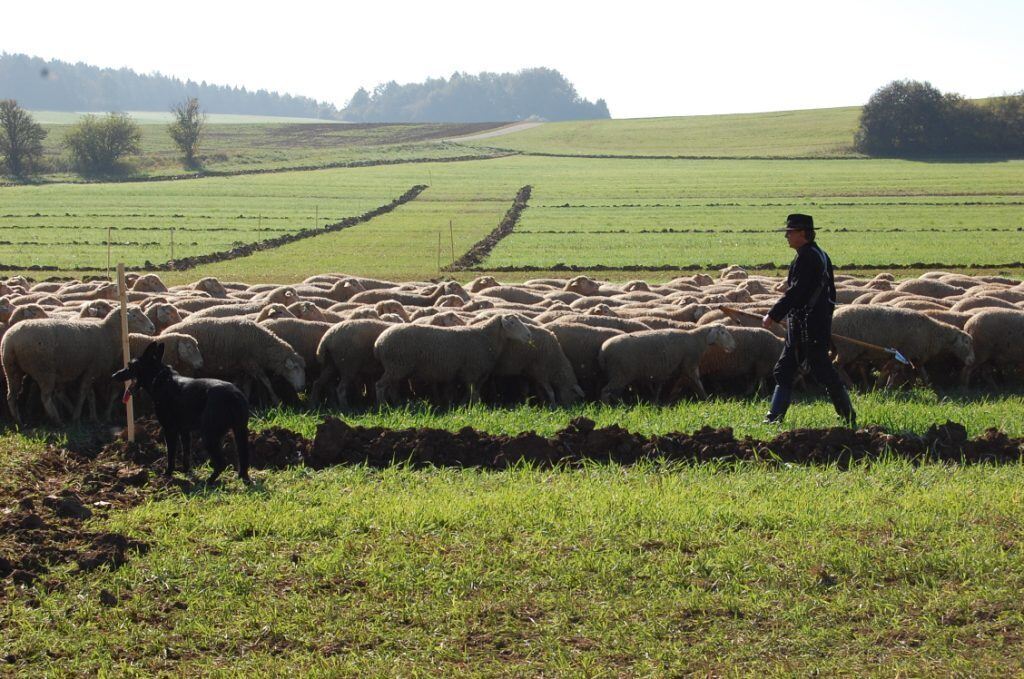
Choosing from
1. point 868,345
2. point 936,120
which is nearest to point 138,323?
point 868,345

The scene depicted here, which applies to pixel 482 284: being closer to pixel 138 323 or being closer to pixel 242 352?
pixel 242 352

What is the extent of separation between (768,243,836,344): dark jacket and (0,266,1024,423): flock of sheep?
127 inches

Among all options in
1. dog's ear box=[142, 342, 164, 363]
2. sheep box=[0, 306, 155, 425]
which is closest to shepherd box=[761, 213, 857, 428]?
dog's ear box=[142, 342, 164, 363]

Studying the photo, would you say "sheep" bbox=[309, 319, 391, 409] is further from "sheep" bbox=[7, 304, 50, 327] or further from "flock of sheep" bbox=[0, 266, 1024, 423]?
"sheep" bbox=[7, 304, 50, 327]

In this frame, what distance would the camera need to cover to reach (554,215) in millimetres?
59438

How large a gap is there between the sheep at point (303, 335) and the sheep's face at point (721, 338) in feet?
17.8

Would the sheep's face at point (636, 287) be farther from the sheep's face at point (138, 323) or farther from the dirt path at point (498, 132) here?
the dirt path at point (498, 132)

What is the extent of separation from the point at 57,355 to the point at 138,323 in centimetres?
148

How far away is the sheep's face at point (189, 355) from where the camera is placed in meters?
14.0

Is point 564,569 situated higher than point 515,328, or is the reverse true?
point 515,328

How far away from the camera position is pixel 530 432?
10805mm

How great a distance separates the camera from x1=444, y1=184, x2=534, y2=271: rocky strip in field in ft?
123

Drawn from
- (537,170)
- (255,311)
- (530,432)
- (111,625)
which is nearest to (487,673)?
(111,625)

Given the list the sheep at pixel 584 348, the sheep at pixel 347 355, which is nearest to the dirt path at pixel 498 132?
the sheep at pixel 584 348
